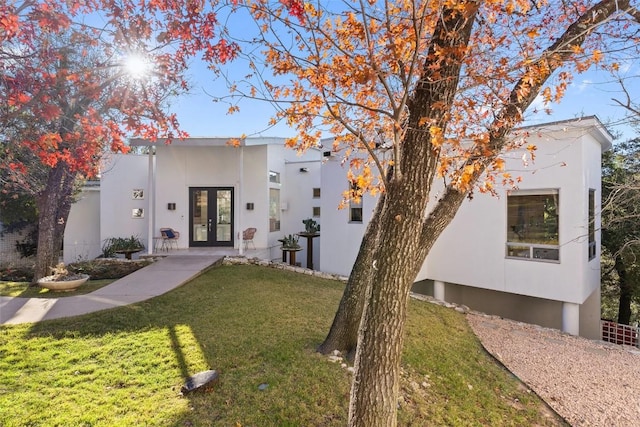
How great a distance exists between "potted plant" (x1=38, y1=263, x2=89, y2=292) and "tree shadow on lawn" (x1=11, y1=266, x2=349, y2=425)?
2.70 m

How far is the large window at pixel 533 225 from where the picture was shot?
26.6 feet

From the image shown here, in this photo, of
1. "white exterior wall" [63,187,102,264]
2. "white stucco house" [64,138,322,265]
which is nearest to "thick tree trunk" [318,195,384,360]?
"white stucco house" [64,138,322,265]

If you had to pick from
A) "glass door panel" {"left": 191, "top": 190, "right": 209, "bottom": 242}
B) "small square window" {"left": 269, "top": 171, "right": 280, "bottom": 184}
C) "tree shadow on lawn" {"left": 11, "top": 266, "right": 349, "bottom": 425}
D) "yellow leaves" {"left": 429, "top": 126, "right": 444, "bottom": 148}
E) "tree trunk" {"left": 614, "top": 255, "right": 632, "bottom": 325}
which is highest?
"small square window" {"left": 269, "top": 171, "right": 280, "bottom": 184}

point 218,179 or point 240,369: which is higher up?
point 218,179

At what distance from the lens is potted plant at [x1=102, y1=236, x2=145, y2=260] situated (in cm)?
1219

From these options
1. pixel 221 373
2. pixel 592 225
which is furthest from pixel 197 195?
pixel 592 225

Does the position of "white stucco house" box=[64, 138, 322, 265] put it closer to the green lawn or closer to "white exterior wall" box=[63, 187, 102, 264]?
"white exterior wall" box=[63, 187, 102, 264]

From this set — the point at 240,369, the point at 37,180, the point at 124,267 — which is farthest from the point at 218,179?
the point at 240,369

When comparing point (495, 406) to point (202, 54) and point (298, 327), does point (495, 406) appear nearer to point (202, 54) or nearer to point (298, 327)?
point (298, 327)

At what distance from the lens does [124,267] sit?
34.3 ft

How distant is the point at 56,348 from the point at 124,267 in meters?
6.32

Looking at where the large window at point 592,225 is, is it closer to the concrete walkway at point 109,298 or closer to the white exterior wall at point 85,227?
the concrete walkway at point 109,298

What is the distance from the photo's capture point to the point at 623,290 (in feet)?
38.1

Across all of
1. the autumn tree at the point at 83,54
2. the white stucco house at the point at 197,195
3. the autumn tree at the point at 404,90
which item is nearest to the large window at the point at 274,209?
the white stucco house at the point at 197,195
